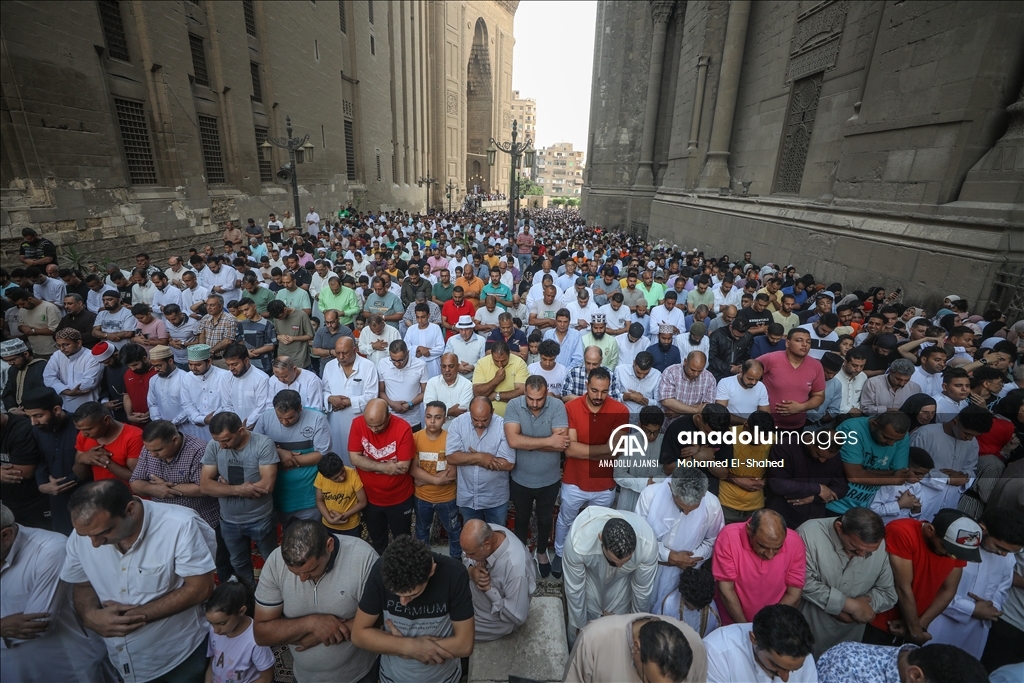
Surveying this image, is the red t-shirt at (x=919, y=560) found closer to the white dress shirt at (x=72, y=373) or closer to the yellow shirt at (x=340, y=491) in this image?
the yellow shirt at (x=340, y=491)

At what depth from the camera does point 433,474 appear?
417 cm

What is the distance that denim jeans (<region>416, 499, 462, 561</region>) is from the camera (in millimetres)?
4357

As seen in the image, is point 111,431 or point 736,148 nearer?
point 111,431

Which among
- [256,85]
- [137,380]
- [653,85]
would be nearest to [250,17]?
[256,85]

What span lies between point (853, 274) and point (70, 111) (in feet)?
59.2

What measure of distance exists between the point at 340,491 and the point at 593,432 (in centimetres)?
236

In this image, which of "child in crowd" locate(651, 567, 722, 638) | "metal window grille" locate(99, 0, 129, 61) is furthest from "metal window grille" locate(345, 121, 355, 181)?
"child in crowd" locate(651, 567, 722, 638)

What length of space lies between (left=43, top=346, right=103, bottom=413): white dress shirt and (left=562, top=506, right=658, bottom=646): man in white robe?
544 cm

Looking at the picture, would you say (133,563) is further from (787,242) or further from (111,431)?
(787,242)

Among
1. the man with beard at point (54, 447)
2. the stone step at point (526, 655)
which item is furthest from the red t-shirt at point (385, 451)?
the man with beard at point (54, 447)

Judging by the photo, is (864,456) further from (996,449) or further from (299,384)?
(299,384)

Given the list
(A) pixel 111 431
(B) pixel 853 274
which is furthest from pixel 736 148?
(A) pixel 111 431

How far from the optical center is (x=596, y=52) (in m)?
34.2

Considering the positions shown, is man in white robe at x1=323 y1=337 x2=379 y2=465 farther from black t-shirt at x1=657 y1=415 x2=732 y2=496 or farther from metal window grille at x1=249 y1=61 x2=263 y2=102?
metal window grille at x1=249 y1=61 x2=263 y2=102
